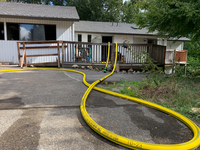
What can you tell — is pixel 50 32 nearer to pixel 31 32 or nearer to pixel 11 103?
pixel 31 32

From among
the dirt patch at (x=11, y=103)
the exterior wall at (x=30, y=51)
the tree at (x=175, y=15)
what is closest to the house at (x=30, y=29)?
the exterior wall at (x=30, y=51)

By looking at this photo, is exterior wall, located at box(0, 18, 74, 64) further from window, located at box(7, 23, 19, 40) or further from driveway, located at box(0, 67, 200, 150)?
driveway, located at box(0, 67, 200, 150)

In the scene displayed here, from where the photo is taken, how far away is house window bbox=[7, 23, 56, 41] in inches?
394

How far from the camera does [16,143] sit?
5.92 feet

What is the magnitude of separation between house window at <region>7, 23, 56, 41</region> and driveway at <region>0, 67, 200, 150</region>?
763 cm

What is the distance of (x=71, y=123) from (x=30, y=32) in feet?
31.6

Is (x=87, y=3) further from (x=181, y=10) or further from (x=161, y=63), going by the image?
(x=181, y=10)

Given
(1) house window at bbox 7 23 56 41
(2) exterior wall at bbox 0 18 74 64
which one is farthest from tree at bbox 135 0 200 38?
(1) house window at bbox 7 23 56 41

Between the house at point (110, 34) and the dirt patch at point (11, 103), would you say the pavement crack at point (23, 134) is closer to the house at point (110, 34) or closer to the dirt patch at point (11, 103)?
the dirt patch at point (11, 103)

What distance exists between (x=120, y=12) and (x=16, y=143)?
94.1ft

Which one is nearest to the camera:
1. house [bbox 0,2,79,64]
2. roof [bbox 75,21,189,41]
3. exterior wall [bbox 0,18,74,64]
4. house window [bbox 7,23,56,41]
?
house [bbox 0,2,79,64]

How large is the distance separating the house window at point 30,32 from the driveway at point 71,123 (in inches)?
300

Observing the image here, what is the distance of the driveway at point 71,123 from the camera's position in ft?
6.15

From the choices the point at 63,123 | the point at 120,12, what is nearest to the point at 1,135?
the point at 63,123
